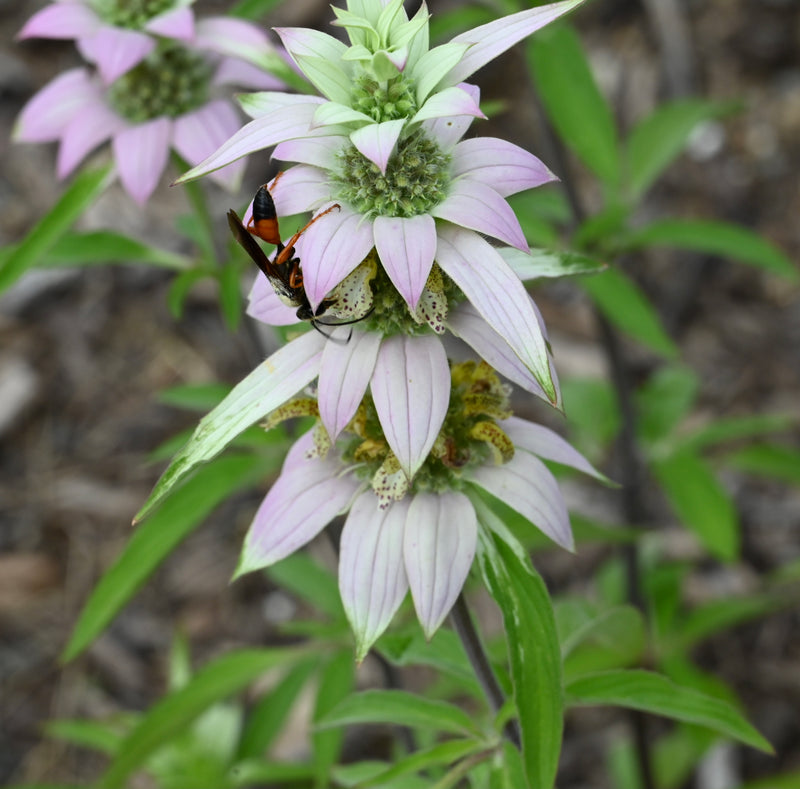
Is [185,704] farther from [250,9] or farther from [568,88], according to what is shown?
[568,88]

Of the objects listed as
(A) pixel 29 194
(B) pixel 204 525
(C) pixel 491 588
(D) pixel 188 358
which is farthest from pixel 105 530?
(C) pixel 491 588

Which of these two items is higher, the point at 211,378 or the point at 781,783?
the point at 211,378

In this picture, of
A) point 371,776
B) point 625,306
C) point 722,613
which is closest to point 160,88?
point 625,306

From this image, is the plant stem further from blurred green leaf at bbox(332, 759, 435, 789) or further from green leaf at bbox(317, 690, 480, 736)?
blurred green leaf at bbox(332, 759, 435, 789)

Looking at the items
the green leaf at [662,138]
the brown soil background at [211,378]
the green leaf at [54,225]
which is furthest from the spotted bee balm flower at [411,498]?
the brown soil background at [211,378]

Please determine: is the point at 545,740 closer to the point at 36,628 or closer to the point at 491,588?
the point at 491,588

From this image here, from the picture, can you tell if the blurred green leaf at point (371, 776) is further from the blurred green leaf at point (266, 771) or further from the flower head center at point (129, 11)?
the flower head center at point (129, 11)

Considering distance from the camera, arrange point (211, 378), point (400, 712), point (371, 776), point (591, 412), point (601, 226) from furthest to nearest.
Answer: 1. point (211, 378)
2. point (591, 412)
3. point (601, 226)
4. point (371, 776)
5. point (400, 712)
